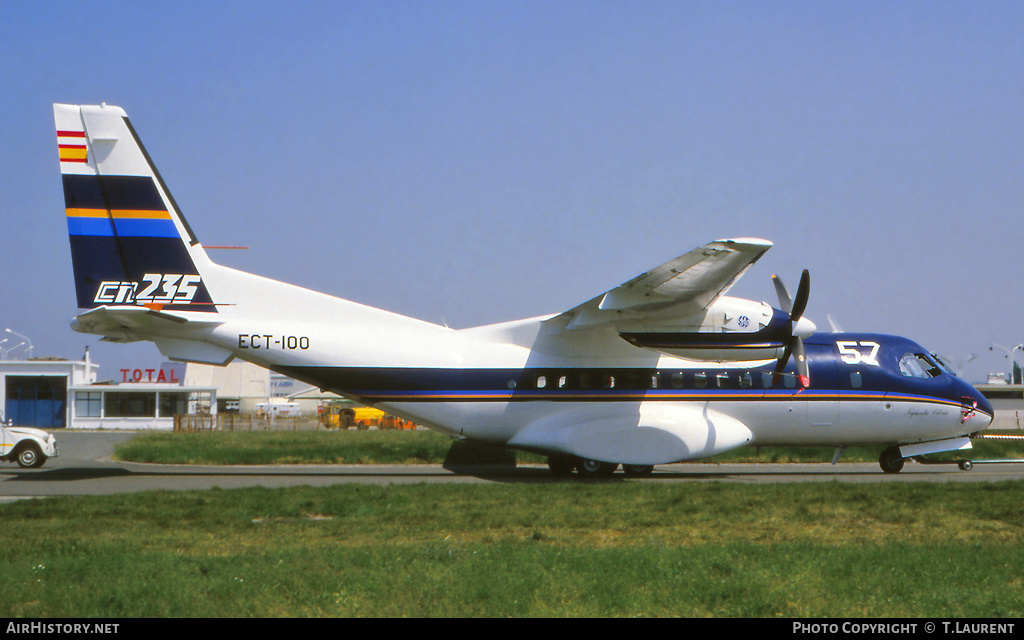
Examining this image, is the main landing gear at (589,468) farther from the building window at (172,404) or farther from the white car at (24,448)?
the building window at (172,404)

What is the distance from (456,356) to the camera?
62.7 ft

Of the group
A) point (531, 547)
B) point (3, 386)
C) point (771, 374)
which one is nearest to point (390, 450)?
point (771, 374)

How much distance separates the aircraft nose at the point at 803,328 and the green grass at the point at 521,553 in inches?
149

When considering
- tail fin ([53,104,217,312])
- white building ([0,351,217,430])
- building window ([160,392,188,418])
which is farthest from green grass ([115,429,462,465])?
building window ([160,392,188,418])

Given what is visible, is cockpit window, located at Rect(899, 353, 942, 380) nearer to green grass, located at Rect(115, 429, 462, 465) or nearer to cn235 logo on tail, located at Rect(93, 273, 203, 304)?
green grass, located at Rect(115, 429, 462, 465)

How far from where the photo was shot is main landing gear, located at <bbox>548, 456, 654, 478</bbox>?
19375 mm

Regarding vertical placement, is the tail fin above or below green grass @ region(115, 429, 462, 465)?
above

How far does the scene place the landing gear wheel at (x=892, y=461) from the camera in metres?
20.9

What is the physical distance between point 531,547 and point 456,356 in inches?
369

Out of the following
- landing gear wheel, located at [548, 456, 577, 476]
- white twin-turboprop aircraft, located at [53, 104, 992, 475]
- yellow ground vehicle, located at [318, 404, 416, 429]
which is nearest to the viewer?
white twin-turboprop aircraft, located at [53, 104, 992, 475]

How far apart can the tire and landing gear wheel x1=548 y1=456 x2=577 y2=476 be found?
1431cm

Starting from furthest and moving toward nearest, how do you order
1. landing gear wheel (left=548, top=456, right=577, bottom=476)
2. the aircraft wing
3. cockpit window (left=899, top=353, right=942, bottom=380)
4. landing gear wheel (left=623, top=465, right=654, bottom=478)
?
cockpit window (left=899, top=353, right=942, bottom=380), landing gear wheel (left=548, top=456, right=577, bottom=476), landing gear wheel (left=623, top=465, right=654, bottom=478), the aircraft wing
